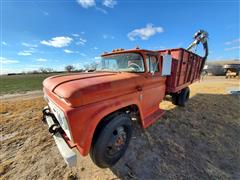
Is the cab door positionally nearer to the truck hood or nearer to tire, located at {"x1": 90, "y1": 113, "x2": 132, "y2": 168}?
the truck hood

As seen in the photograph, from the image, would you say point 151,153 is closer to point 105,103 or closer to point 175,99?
point 105,103

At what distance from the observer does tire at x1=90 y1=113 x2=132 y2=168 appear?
7.19 feet

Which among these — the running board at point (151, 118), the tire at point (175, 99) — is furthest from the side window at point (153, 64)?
the tire at point (175, 99)

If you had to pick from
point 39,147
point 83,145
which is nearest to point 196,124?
point 83,145

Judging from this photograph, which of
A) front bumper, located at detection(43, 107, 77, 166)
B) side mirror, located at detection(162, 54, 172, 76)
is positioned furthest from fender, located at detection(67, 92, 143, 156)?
side mirror, located at detection(162, 54, 172, 76)

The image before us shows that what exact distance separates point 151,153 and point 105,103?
6.00ft

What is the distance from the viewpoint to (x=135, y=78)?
2783mm

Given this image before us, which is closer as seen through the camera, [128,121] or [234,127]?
[128,121]

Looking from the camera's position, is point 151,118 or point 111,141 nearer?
point 111,141

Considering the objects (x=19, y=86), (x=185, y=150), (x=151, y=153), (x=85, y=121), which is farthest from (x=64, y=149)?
(x=19, y=86)

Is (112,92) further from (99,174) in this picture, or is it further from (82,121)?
(99,174)

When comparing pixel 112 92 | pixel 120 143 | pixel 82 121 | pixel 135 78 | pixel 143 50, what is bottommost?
pixel 120 143

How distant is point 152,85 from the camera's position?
3.45 m

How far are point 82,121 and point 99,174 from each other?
1.34 m
